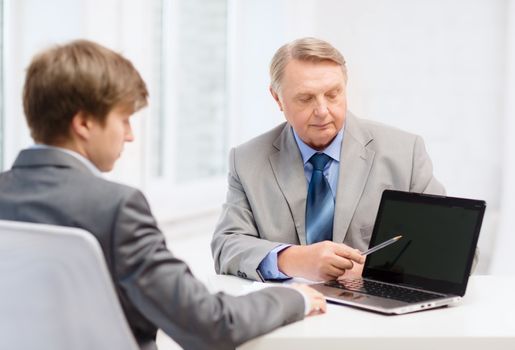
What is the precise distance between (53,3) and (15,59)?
0.68 ft

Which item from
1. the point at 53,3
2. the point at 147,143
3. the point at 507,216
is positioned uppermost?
the point at 53,3

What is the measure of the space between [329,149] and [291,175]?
115mm

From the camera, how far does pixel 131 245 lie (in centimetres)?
118

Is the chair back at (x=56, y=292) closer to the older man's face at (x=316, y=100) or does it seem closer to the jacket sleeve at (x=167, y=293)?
the jacket sleeve at (x=167, y=293)

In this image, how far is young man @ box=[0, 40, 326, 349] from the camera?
1.19 meters

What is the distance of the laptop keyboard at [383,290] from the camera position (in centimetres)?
154

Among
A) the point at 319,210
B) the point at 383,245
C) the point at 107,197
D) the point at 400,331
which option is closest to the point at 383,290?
the point at 383,245

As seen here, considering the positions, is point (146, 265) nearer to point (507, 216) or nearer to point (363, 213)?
point (363, 213)

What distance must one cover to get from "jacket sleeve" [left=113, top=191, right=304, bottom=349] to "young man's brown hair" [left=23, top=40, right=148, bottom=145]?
0.54 feet

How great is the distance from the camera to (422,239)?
65.2 inches

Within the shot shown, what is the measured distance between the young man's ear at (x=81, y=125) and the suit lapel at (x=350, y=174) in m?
0.83

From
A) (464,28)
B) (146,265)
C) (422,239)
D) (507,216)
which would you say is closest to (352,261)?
(422,239)

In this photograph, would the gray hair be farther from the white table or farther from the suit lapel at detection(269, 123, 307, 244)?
the white table

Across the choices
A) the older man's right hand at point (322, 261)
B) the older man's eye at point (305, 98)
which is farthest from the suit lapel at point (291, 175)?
the older man's right hand at point (322, 261)
